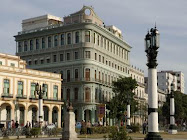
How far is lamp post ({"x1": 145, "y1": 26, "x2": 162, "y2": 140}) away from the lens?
16.6m

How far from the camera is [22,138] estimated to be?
109 feet

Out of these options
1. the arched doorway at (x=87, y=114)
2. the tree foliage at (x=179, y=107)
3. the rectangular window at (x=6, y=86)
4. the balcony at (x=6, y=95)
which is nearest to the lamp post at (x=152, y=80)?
the balcony at (x=6, y=95)

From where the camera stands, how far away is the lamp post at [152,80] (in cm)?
1656

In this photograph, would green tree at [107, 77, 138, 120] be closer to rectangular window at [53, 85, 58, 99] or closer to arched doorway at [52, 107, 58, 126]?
arched doorway at [52, 107, 58, 126]

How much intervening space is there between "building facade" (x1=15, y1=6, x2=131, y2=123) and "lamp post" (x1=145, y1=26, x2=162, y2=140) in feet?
185

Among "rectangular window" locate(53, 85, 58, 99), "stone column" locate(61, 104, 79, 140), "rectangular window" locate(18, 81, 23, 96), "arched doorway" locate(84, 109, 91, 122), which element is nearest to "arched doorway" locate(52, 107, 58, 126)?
"rectangular window" locate(53, 85, 58, 99)

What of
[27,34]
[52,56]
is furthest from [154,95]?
[27,34]

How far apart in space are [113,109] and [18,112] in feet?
71.5

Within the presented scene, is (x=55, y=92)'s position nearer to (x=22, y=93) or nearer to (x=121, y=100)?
(x=22, y=93)

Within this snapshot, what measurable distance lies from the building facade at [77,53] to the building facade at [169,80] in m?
60.3

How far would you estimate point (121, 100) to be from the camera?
7350cm

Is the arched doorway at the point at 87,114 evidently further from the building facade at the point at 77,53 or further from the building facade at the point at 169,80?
the building facade at the point at 169,80

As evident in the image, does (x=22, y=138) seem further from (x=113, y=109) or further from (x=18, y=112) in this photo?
(x=113, y=109)

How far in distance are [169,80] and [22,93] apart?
344 feet
